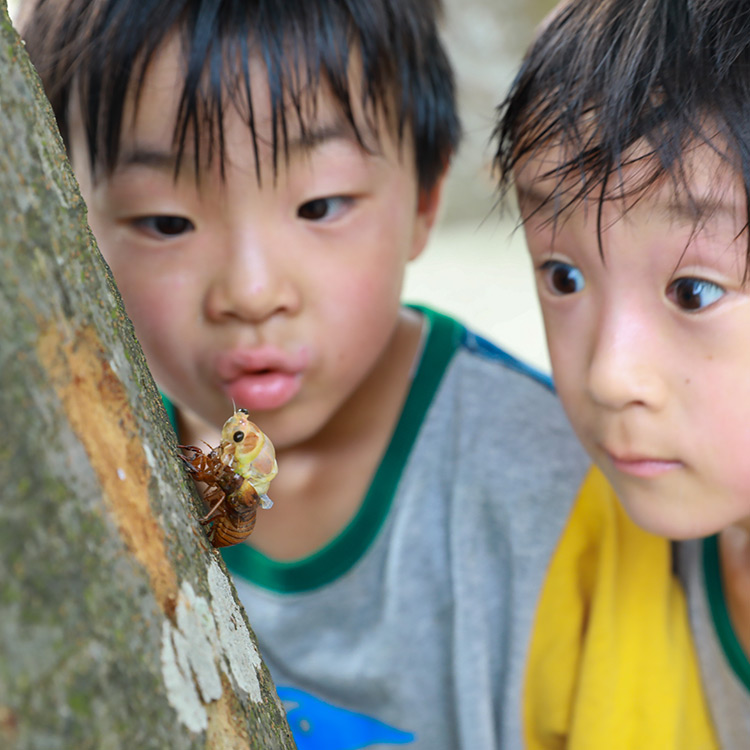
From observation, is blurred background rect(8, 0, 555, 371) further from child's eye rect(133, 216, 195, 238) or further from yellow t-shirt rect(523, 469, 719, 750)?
child's eye rect(133, 216, 195, 238)

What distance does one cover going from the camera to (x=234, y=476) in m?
0.76

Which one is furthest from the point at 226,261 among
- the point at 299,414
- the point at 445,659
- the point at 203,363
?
the point at 445,659

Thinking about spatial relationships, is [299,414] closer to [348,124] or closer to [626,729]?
[348,124]

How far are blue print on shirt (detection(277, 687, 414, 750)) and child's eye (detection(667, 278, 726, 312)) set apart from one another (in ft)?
2.83

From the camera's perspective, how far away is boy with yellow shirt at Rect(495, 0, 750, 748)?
80cm

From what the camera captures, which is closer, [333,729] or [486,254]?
[333,729]

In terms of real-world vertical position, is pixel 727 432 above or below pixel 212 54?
below

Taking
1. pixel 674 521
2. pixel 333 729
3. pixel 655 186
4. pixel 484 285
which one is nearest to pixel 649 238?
pixel 655 186

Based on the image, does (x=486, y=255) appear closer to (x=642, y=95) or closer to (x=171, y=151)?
(x=171, y=151)

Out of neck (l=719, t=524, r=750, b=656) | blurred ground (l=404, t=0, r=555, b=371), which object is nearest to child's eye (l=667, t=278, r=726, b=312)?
neck (l=719, t=524, r=750, b=656)

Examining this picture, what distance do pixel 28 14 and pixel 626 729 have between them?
4.17 ft

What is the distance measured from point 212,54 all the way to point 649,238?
1.86ft

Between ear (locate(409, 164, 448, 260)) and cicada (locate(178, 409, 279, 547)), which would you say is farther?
ear (locate(409, 164, 448, 260))

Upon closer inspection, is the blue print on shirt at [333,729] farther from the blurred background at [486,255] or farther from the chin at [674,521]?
the blurred background at [486,255]
